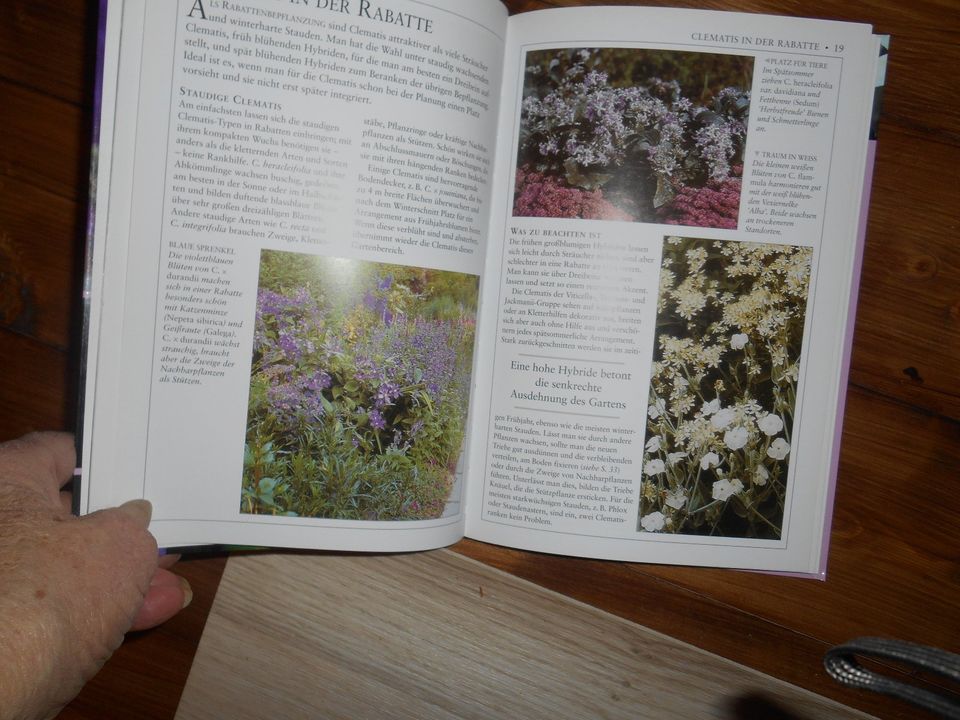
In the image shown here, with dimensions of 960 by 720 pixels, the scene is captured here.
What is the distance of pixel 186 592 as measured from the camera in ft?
2.01

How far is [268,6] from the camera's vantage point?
52cm

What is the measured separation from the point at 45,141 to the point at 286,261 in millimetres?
294

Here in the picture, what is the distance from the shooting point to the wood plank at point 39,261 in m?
0.62

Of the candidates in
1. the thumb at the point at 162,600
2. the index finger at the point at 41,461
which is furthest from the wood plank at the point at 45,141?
the thumb at the point at 162,600

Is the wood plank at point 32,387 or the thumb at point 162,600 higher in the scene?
the wood plank at point 32,387

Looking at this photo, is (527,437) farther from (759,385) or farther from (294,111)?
(294,111)

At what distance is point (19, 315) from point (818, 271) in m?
0.76

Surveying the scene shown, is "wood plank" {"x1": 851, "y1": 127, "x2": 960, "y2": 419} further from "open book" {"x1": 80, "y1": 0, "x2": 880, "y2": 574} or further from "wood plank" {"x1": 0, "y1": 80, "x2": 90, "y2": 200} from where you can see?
"wood plank" {"x1": 0, "y1": 80, "x2": 90, "y2": 200}

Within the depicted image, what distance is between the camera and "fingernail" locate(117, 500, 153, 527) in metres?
0.53

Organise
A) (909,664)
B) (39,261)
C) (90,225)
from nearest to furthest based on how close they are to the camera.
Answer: (909,664), (90,225), (39,261)

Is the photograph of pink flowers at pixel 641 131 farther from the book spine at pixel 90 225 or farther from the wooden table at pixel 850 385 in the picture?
the book spine at pixel 90 225

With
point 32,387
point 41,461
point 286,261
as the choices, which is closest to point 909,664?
point 286,261

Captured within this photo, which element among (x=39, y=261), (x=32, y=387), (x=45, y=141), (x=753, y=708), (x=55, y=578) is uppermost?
(x=45, y=141)

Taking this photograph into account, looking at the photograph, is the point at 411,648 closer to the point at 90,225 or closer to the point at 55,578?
the point at 55,578
